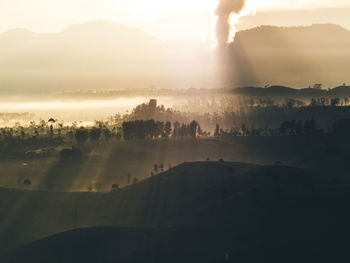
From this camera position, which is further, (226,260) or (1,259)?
(1,259)

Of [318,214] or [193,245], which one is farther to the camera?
[318,214]

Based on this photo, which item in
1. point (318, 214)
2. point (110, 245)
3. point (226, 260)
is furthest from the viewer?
point (318, 214)

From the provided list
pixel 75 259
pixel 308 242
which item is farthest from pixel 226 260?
pixel 75 259

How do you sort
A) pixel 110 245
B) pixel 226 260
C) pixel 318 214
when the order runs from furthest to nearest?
1. pixel 318 214
2. pixel 110 245
3. pixel 226 260

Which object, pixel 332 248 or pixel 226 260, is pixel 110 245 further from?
pixel 332 248

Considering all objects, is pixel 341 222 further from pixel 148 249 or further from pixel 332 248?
pixel 148 249

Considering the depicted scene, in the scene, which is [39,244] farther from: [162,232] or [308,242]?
[308,242]

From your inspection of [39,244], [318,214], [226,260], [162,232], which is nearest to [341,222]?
[318,214]
